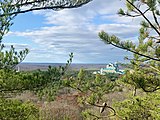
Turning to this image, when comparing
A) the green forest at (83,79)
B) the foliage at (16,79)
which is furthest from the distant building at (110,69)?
the foliage at (16,79)

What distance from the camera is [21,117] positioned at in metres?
5.23

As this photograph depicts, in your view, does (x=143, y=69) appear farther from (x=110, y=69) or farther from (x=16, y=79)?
(x=16, y=79)

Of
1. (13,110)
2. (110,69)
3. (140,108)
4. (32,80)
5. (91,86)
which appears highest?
(32,80)

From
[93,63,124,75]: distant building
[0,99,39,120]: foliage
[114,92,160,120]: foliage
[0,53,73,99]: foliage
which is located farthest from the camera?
[93,63,124,75]: distant building

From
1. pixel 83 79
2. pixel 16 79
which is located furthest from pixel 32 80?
pixel 83 79

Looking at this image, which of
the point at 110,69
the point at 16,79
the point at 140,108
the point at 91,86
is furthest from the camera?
the point at 110,69

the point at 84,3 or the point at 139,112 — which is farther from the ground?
the point at 84,3

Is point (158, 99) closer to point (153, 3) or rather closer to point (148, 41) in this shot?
point (148, 41)

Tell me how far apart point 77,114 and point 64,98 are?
268cm

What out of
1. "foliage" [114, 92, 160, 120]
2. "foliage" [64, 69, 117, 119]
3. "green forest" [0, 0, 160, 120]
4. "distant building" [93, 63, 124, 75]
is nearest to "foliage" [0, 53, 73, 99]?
"green forest" [0, 0, 160, 120]

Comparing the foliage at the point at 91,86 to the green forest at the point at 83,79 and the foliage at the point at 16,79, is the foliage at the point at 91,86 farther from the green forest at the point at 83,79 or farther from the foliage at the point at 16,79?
the foliage at the point at 16,79

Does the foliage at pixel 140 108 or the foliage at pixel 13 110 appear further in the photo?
the foliage at pixel 140 108

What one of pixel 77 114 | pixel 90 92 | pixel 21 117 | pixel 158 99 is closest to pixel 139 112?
pixel 158 99

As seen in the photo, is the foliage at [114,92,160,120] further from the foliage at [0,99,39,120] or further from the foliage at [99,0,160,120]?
the foliage at [0,99,39,120]
